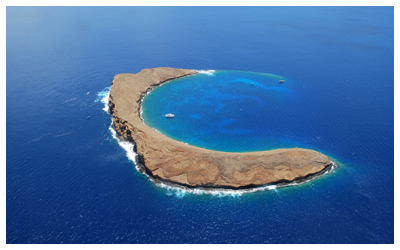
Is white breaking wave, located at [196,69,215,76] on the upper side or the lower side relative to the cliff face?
upper

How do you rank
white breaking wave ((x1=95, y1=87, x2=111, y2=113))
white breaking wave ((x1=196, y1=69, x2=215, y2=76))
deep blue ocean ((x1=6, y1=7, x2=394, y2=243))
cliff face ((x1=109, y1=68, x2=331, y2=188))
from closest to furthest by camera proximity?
deep blue ocean ((x1=6, y1=7, x2=394, y2=243)), cliff face ((x1=109, y1=68, x2=331, y2=188)), white breaking wave ((x1=95, y1=87, x2=111, y2=113)), white breaking wave ((x1=196, y1=69, x2=215, y2=76))

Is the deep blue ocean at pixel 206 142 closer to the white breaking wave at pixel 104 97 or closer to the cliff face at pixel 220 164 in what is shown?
the white breaking wave at pixel 104 97

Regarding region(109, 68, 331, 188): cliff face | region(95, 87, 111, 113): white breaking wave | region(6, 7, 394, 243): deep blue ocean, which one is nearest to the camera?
region(6, 7, 394, 243): deep blue ocean

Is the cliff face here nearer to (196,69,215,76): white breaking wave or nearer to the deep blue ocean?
the deep blue ocean

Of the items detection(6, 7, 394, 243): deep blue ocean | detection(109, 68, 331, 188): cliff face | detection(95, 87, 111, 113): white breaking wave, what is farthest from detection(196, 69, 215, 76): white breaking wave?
detection(109, 68, 331, 188): cliff face

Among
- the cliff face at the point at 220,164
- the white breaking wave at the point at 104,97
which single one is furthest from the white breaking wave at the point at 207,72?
the cliff face at the point at 220,164

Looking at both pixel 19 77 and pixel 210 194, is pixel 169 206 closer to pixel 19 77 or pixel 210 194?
pixel 210 194

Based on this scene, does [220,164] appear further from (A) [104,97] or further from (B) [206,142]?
(A) [104,97]

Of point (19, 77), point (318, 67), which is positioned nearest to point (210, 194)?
point (318, 67)
